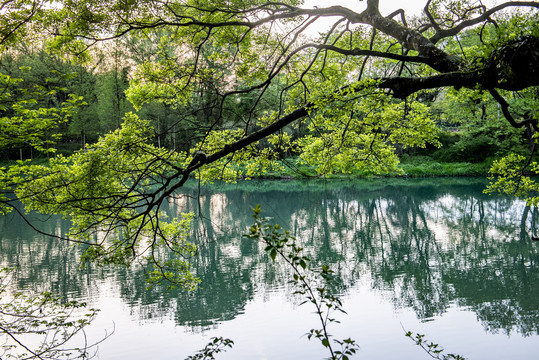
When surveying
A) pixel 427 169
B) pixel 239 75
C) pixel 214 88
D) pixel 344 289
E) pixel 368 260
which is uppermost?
pixel 239 75

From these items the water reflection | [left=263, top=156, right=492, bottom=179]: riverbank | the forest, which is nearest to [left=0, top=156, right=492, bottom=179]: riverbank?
[left=263, top=156, right=492, bottom=179]: riverbank

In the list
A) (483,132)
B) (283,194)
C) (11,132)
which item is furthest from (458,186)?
(11,132)

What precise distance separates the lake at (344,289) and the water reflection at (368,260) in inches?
1.7

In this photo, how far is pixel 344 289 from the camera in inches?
359

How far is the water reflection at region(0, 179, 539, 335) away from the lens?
8.20m

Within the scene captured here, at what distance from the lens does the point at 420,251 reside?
1210 centimetres

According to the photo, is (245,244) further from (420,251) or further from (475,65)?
(475,65)

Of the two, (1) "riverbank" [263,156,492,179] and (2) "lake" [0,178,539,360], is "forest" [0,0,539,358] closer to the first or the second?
(2) "lake" [0,178,539,360]

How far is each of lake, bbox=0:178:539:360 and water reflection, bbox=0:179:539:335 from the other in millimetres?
43

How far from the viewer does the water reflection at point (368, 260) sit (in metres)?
8.20

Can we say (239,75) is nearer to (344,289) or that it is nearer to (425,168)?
(344,289)

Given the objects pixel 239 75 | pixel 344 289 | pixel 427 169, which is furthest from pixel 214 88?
pixel 427 169

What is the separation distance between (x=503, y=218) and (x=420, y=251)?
6604 millimetres

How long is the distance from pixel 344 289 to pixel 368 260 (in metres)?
2.59
